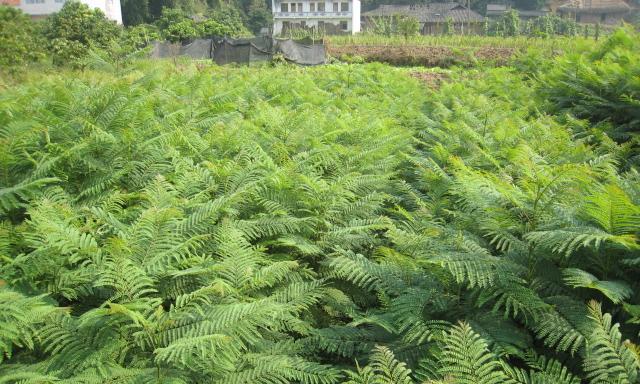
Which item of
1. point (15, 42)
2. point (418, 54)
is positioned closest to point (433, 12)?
point (418, 54)

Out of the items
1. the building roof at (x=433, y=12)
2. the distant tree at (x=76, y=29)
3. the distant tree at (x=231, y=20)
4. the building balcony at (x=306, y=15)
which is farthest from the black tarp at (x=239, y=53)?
the building balcony at (x=306, y=15)

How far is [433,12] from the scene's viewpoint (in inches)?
2721

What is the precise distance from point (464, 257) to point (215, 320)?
1074 millimetres

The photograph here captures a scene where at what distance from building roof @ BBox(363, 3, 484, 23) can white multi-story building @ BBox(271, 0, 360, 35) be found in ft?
16.4

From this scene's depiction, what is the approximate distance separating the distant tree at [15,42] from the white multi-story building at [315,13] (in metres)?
52.5

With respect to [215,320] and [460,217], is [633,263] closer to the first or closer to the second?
[460,217]

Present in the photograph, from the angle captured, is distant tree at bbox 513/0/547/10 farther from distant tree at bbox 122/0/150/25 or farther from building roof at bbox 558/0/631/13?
distant tree at bbox 122/0/150/25

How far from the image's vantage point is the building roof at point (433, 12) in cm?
6569

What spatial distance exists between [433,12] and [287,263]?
7232cm

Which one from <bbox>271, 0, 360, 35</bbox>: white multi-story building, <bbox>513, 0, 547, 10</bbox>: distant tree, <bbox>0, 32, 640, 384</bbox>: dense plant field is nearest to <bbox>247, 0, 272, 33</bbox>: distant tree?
<bbox>271, 0, 360, 35</bbox>: white multi-story building

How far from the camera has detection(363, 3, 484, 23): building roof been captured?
65.7m

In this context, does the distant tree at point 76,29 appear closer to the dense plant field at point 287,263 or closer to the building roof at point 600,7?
the dense plant field at point 287,263

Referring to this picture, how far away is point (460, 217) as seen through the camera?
2951 mm

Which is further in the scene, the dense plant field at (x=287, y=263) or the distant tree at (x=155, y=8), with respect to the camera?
the distant tree at (x=155, y=8)
